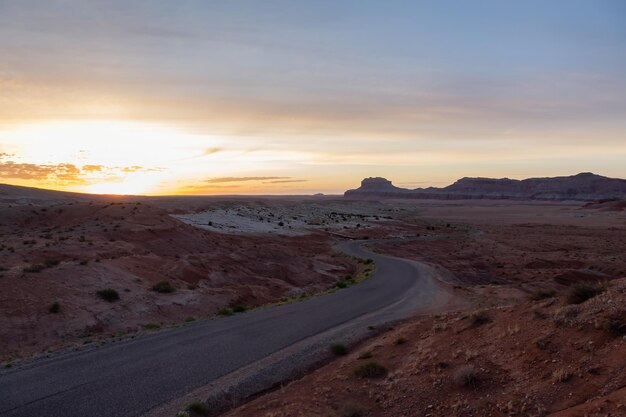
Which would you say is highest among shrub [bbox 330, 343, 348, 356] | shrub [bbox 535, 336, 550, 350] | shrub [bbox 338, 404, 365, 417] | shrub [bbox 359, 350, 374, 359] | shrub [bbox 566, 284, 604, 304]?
shrub [bbox 566, 284, 604, 304]

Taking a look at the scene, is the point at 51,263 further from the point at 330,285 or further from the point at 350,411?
the point at 350,411

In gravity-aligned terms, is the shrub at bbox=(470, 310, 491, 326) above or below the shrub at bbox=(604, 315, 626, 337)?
below

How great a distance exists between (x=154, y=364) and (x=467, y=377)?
29.5 ft

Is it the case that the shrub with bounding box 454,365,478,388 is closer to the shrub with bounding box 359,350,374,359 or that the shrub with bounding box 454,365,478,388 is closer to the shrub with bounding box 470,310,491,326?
the shrub with bounding box 470,310,491,326

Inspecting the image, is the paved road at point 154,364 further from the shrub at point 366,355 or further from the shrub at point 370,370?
the shrub at point 370,370

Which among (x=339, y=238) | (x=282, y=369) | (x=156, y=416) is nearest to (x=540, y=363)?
(x=282, y=369)

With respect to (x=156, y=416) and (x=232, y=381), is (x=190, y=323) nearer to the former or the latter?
(x=232, y=381)

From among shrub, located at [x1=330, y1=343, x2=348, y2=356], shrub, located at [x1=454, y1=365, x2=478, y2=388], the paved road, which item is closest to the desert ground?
shrub, located at [x1=454, y1=365, x2=478, y2=388]

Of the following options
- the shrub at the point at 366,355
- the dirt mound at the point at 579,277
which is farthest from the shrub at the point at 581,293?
the dirt mound at the point at 579,277

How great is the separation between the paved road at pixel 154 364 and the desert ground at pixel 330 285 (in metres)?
1.88

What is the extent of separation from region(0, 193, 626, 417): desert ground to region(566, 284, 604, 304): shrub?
0.14 m

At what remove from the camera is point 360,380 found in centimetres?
1279

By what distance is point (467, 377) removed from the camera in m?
10.8

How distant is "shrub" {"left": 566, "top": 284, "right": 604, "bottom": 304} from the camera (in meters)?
12.9
